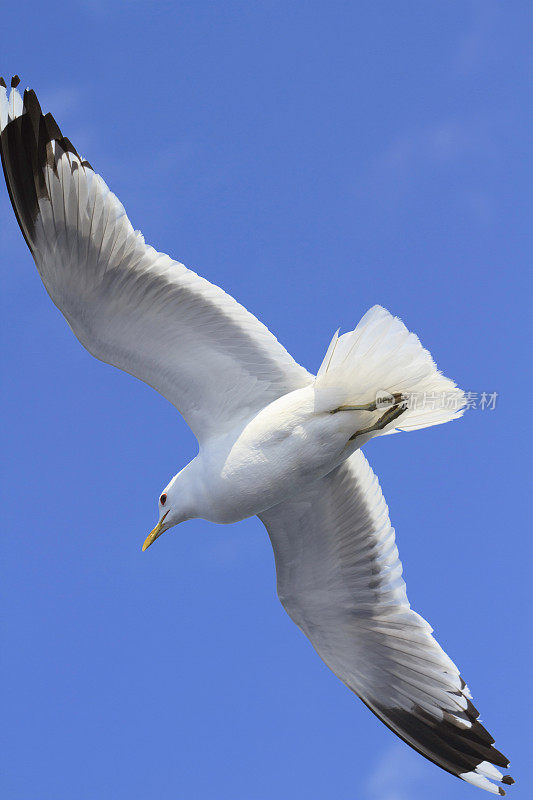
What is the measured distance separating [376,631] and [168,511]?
5.76ft

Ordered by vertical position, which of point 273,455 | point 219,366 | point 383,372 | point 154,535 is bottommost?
point 154,535

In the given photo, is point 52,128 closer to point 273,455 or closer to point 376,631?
point 273,455

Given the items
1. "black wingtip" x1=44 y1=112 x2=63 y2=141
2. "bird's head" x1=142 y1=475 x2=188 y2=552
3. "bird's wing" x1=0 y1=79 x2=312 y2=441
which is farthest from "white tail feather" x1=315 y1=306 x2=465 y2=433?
"black wingtip" x1=44 y1=112 x2=63 y2=141

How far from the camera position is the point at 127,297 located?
21.2 feet

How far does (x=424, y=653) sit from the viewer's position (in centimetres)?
753

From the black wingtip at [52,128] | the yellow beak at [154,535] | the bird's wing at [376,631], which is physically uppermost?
the black wingtip at [52,128]

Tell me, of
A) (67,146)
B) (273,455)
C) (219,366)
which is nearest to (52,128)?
(67,146)

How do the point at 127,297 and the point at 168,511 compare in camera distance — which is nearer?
the point at 127,297

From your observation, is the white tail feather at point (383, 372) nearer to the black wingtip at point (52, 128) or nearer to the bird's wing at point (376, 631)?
the bird's wing at point (376, 631)

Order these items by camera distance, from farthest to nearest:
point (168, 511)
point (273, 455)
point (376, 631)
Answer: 1. point (376, 631)
2. point (168, 511)
3. point (273, 455)

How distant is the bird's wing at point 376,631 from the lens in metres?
7.37

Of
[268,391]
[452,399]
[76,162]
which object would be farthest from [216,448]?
[76,162]

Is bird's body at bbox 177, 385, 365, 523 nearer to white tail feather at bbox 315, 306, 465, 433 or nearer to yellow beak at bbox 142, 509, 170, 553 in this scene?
white tail feather at bbox 315, 306, 465, 433

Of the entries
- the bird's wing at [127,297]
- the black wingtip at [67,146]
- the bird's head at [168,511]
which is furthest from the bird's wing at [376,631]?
the black wingtip at [67,146]
